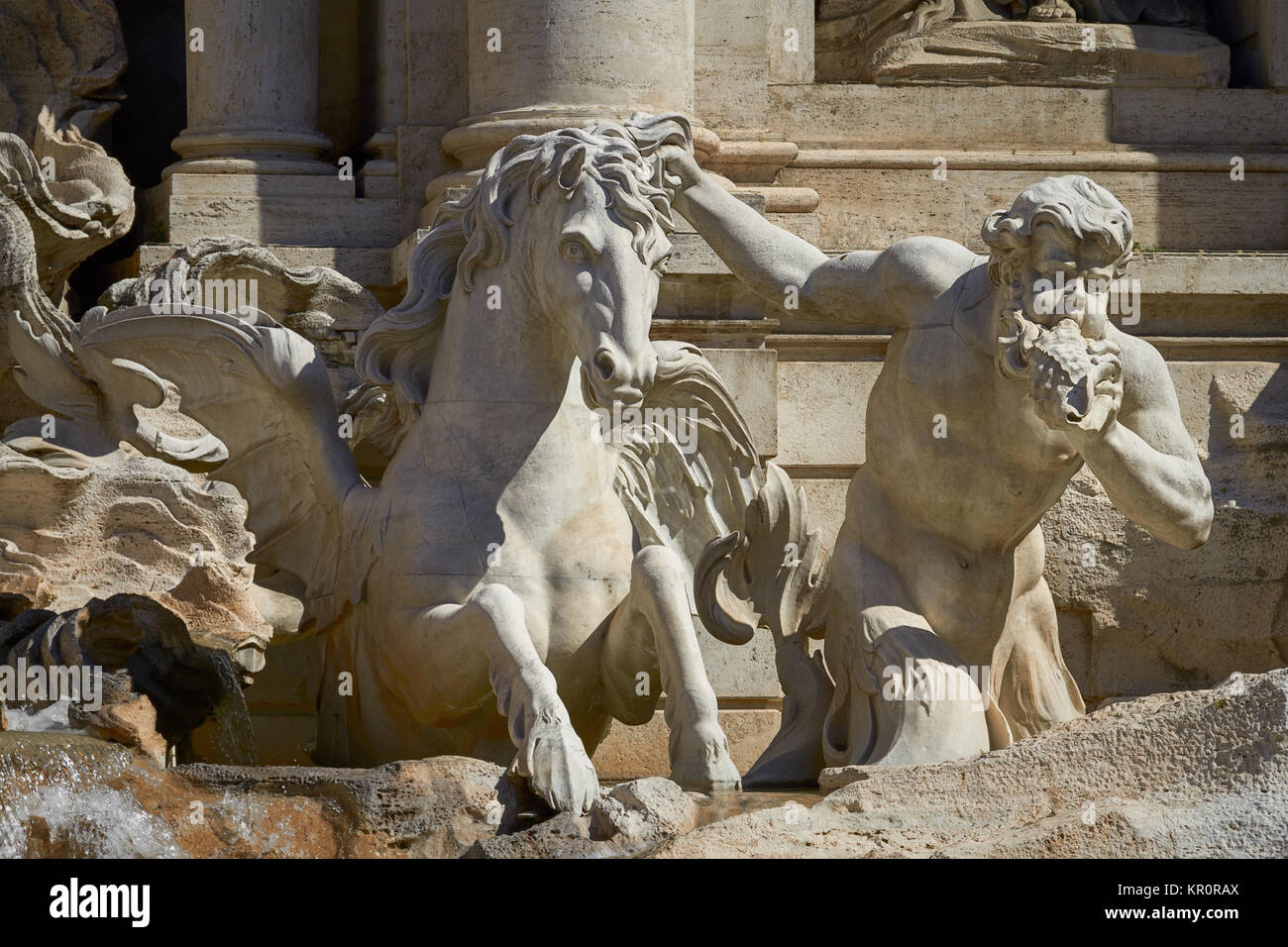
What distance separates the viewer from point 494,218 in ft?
19.9

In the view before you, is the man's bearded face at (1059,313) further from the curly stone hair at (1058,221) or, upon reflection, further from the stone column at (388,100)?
the stone column at (388,100)

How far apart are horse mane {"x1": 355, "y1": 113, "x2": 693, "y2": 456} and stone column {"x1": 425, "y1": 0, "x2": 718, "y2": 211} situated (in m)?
1.77

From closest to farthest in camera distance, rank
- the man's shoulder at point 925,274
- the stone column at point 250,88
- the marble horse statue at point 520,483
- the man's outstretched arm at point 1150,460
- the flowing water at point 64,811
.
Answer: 1. the flowing water at point 64,811
2. the man's outstretched arm at point 1150,460
3. the marble horse statue at point 520,483
4. the man's shoulder at point 925,274
5. the stone column at point 250,88

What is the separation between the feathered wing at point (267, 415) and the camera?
649 cm

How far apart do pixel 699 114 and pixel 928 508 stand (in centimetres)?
294

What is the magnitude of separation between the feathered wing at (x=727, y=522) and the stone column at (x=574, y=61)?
178cm

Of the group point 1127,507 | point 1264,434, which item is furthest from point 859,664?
point 1264,434

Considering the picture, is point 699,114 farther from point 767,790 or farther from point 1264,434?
point 767,790

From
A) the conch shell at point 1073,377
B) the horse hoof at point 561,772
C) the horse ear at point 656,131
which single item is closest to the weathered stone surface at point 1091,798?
the horse hoof at point 561,772

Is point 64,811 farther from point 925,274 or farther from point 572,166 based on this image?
point 925,274

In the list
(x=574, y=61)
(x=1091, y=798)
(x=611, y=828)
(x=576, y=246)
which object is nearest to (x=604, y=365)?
(x=576, y=246)

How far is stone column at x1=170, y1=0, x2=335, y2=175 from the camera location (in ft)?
28.9

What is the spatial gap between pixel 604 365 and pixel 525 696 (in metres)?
0.82

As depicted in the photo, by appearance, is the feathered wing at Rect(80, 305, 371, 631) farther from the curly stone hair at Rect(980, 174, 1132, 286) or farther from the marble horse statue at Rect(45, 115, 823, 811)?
the curly stone hair at Rect(980, 174, 1132, 286)
